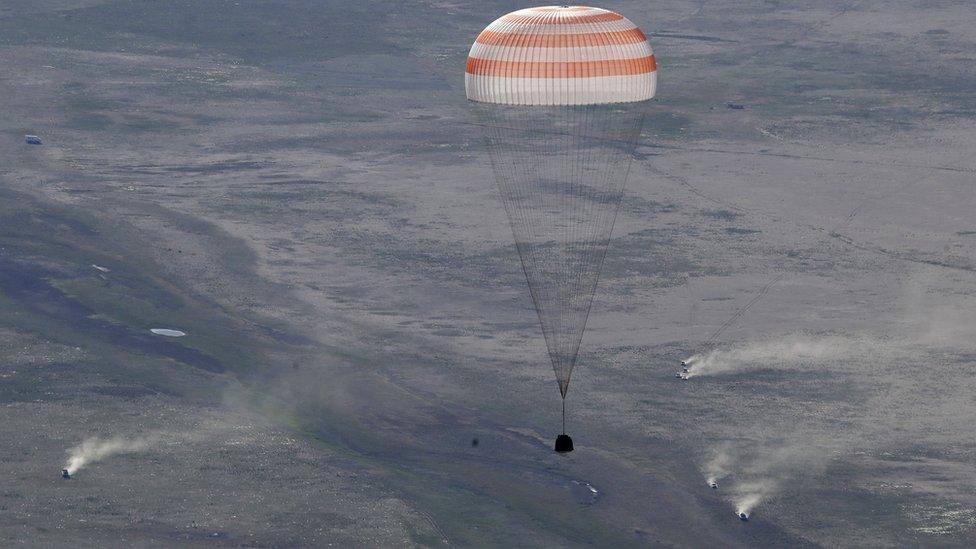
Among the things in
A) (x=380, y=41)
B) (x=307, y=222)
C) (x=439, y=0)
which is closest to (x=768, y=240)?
(x=307, y=222)

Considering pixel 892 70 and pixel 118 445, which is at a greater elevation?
pixel 118 445

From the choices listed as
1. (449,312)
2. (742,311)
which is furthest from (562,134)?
(742,311)

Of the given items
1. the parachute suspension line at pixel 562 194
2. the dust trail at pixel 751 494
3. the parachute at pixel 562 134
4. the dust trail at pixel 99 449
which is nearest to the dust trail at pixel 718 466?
the dust trail at pixel 751 494

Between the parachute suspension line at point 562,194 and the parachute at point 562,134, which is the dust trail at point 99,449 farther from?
the parachute suspension line at point 562,194

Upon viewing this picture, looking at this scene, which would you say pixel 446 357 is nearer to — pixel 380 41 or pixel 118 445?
pixel 118 445

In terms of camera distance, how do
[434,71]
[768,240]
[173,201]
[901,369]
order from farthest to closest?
[434,71]
[173,201]
[768,240]
[901,369]

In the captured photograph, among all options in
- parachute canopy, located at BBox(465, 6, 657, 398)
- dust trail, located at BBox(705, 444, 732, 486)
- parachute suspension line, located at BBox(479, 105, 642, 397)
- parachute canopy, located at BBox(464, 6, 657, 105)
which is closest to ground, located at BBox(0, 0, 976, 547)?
dust trail, located at BBox(705, 444, 732, 486)
